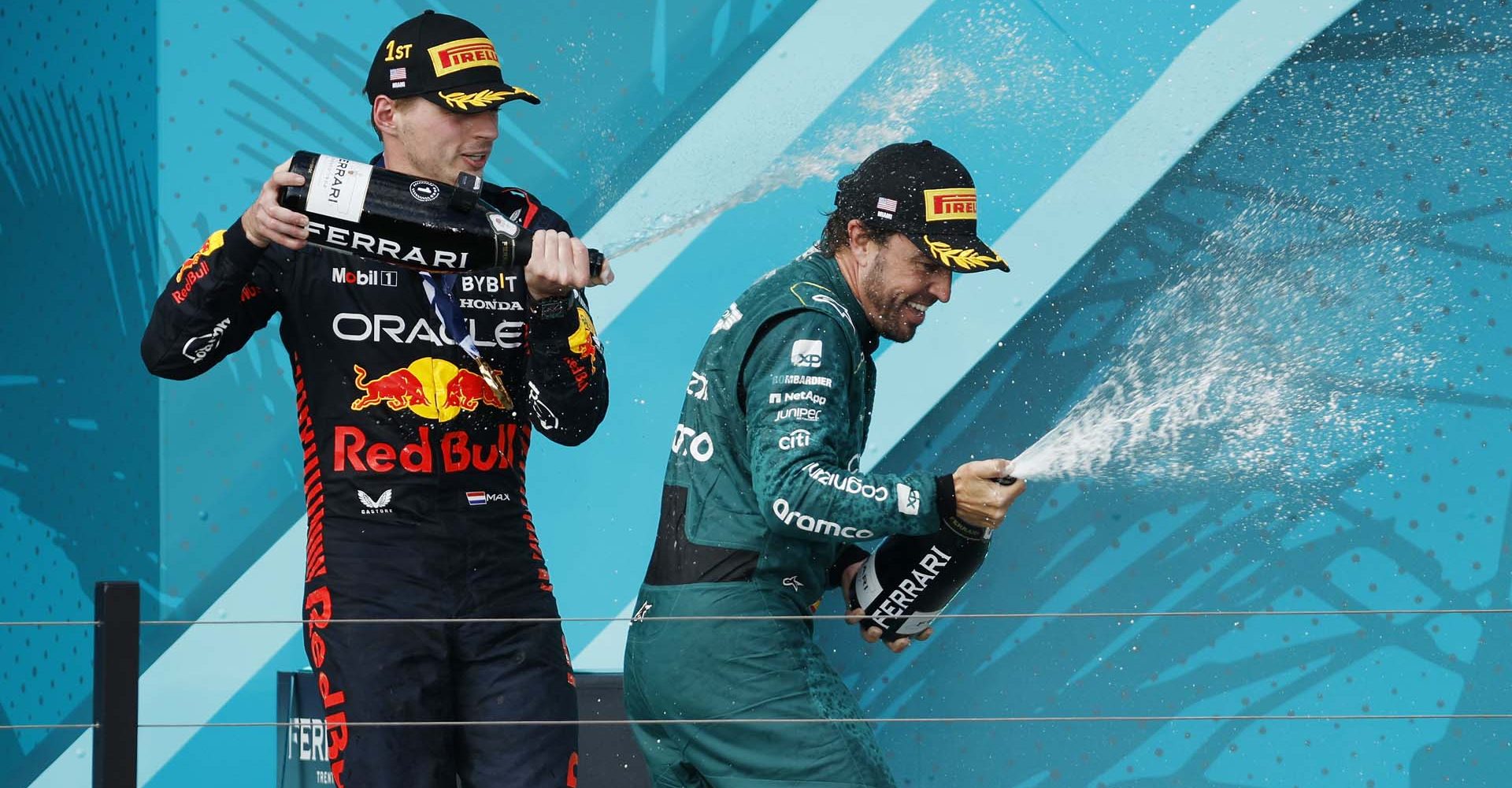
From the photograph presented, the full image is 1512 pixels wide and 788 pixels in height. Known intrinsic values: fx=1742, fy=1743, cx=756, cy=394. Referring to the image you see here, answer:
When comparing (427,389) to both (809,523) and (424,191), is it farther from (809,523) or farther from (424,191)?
(809,523)

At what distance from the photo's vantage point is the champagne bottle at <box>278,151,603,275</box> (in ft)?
8.89

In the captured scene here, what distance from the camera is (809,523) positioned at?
283cm

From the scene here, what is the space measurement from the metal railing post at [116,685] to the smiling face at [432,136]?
91 centimetres

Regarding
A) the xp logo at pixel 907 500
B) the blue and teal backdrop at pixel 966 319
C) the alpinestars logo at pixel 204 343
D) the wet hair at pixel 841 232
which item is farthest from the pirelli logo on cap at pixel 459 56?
the blue and teal backdrop at pixel 966 319

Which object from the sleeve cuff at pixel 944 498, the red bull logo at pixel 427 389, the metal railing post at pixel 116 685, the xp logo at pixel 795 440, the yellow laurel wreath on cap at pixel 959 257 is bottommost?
the metal railing post at pixel 116 685

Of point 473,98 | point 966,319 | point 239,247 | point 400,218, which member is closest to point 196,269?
point 239,247

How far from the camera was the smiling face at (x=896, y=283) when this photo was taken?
10.1 ft

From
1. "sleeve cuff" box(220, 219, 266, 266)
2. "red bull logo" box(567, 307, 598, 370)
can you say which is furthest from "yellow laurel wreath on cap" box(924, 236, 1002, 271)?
"sleeve cuff" box(220, 219, 266, 266)

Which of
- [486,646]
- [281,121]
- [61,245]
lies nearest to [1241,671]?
[486,646]

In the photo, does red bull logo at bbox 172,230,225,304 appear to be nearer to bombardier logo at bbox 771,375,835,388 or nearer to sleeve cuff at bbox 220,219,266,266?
sleeve cuff at bbox 220,219,266,266

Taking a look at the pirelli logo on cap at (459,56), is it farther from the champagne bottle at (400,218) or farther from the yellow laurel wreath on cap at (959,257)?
the yellow laurel wreath on cap at (959,257)

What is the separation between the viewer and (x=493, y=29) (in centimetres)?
443

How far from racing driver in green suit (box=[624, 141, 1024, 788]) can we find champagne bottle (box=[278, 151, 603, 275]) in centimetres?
38

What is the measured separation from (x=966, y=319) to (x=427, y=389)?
5.75 feet
